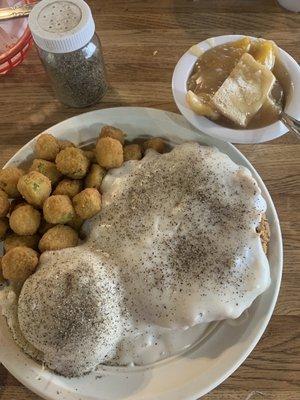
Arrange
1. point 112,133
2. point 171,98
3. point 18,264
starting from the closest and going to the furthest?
point 18,264 → point 112,133 → point 171,98

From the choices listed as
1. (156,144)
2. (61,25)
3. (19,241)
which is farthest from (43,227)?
(61,25)

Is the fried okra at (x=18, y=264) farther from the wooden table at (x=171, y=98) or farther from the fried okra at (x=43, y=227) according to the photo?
the wooden table at (x=171, y=98)

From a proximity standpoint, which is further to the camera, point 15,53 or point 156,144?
point 15,53

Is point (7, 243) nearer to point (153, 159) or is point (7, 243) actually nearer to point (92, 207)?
point (92, 207)

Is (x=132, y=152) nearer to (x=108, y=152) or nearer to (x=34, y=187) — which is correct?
(x=108, y=152)

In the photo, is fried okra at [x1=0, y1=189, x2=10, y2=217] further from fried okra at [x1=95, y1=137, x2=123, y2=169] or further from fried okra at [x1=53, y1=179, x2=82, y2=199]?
fried okra at [x1=95, y1=137, x2=123, y2=169]

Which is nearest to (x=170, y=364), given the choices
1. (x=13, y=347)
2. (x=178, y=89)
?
(x=13, y=347)

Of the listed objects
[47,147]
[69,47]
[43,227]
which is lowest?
[43,227]
